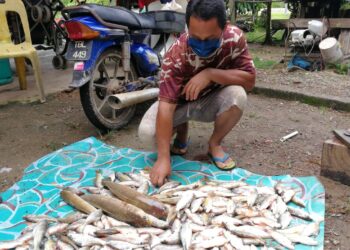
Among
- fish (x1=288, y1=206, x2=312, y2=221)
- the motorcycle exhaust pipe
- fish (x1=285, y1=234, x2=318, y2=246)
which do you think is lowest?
fish (x1=285, y1=234, x2=318, y2=246)

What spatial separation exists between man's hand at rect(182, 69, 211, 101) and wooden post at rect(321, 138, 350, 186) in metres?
1.04

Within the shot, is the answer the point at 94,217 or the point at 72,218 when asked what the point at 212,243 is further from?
the point at 72,218

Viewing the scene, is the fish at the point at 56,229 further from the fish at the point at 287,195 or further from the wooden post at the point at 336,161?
the wooden post at the point at 336,161

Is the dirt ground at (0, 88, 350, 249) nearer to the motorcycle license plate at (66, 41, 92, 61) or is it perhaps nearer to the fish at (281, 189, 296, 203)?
the fish at (281, 189, 296, 203)

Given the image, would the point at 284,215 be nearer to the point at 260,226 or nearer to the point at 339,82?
the point at 260,226

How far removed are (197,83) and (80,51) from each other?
1.37 meters

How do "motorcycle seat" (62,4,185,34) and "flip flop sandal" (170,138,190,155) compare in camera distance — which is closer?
"flip flop sandal" (170,138,190,155)

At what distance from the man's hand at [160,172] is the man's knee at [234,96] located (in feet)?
2.26

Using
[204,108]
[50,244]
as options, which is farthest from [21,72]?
[50,244]

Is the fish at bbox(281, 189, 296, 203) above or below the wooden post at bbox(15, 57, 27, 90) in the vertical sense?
below

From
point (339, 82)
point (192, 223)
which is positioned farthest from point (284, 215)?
point (339, 82)

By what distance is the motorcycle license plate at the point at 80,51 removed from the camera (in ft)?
11.6

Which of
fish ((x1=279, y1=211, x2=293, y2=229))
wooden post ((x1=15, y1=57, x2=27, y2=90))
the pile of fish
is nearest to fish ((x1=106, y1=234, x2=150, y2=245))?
the pile of fish

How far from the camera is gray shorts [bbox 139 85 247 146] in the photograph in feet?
9.86
